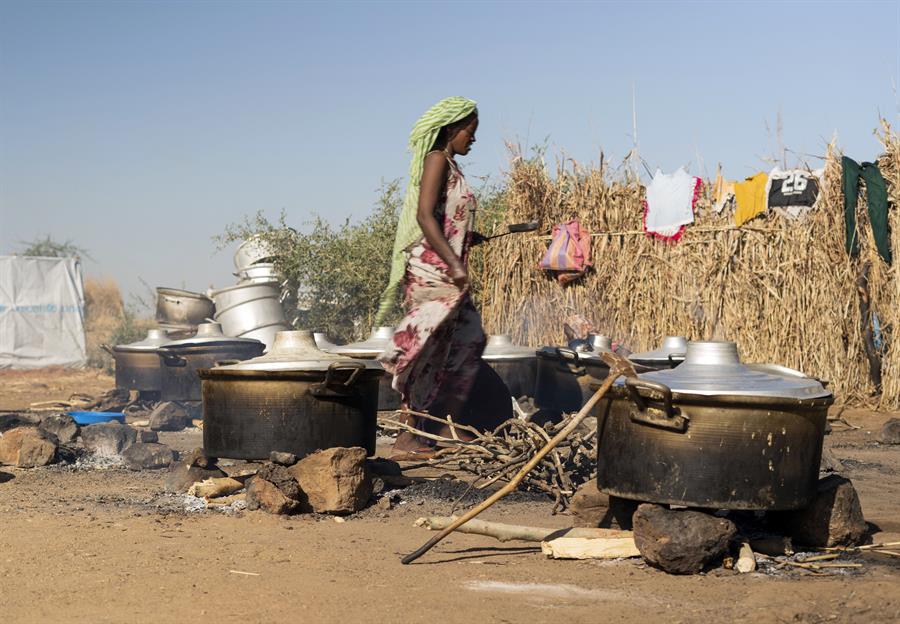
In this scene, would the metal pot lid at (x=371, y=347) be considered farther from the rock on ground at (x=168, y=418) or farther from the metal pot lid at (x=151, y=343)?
the metal pot lid at (x=151, y=343)

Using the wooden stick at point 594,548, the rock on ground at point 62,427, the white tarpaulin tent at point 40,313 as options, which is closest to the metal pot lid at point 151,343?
the rock on ground at point 62,427

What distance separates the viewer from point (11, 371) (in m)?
18.0

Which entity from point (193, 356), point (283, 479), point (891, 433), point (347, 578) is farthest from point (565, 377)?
point (347, 578)

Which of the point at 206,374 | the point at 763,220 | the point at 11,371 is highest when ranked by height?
the point at 763,220

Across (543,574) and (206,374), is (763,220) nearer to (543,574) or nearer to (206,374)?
(206,374)

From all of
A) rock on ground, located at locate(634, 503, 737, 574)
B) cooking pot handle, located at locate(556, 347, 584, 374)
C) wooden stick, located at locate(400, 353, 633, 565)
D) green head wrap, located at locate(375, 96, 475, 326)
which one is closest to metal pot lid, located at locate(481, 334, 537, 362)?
cooking pot handle, located at locate(556, 347, 584, 374)

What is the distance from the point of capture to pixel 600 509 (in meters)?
3.96

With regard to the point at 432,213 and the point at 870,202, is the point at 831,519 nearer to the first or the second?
the point at 432,213

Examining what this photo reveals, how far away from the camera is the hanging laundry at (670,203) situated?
9.95 metres

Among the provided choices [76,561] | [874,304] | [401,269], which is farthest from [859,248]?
[76,561]

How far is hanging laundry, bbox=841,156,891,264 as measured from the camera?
8906 millimetres

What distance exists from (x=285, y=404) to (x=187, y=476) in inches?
33.1

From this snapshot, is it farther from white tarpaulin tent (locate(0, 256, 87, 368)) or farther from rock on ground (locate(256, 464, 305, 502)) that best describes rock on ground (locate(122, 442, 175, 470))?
white tarpaulin tent (locate(0, 256, 87, 368))

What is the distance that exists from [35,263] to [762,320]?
14.2 m
